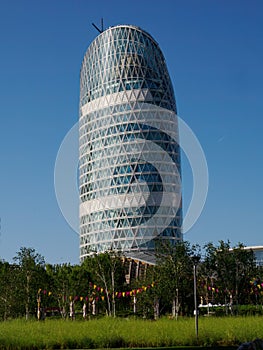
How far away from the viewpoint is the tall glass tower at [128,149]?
111062 millimetres

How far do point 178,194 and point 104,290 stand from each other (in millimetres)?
55334

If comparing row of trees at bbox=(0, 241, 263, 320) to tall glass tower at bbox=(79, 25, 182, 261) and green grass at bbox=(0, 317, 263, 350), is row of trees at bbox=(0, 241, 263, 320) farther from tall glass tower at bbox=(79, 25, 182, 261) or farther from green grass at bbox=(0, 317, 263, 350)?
tall glass tower at bbox=(79, 25, 182, 261)

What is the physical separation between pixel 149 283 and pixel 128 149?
61326 mm

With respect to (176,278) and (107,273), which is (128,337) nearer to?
(176,278)

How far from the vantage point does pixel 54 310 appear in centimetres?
7650

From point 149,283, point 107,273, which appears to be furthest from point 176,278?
point 107,273

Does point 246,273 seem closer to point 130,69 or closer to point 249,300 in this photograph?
point 249,300

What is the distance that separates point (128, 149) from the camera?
113 meters

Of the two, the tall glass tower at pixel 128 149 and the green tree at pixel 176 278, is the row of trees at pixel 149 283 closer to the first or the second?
the green tree at pixel 176 278

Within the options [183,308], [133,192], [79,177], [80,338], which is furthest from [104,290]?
[79,177]

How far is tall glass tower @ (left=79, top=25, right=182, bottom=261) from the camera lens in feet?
364

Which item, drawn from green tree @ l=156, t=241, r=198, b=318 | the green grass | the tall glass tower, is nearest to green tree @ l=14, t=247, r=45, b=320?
green tree @ l=156, t=241, r=198, b=318

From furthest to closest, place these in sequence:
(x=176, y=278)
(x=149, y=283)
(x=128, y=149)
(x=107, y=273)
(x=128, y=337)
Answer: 1. (x=128, y=149)
2. (x=107, y=273)
3. (x=149, y=283)
4. (x=176, y=278)
5. (x=128, y=337)

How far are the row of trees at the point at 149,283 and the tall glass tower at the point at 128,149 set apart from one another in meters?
43.6
